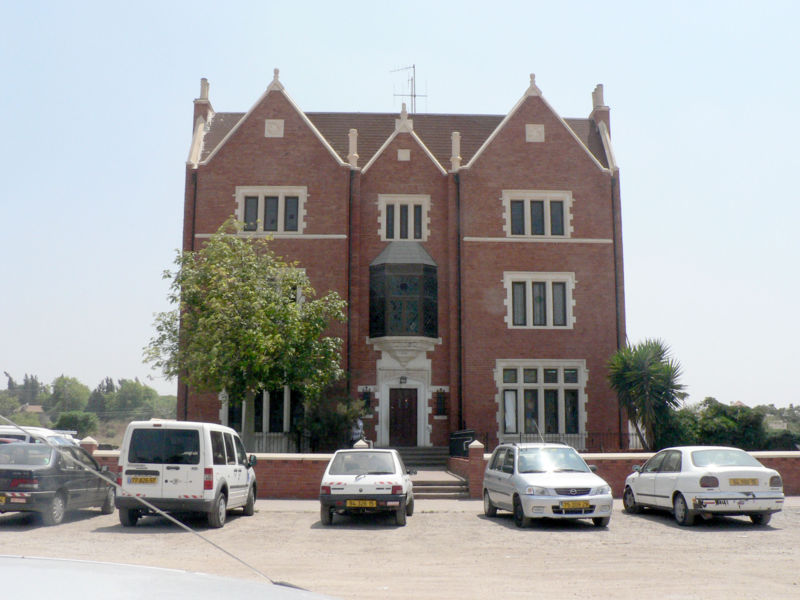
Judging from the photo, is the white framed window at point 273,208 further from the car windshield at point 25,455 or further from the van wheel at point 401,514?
the van wheel at point 401,514

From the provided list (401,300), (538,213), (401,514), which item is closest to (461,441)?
(401,300)

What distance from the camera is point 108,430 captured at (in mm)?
101250

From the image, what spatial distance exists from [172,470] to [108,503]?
11.3 ft

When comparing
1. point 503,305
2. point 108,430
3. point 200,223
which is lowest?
point 108,430

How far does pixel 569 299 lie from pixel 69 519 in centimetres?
1855

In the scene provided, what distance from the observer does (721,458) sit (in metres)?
14.5

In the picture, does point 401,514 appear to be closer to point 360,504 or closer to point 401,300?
point 360,504

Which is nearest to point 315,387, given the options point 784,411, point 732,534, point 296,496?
point 296,496

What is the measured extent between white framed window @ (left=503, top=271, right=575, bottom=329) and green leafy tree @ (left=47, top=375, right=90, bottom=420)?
278 feet

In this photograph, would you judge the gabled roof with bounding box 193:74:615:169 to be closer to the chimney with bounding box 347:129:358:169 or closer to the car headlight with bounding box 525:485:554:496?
the chimney with bounding box 347:129:358:169

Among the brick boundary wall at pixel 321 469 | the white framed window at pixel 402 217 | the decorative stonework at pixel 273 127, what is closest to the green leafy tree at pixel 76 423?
the decorative stonework at pixel 273 127

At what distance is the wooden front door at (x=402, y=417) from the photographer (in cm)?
2744

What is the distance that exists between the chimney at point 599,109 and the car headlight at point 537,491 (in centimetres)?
2086

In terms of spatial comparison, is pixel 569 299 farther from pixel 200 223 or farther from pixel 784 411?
pixel 784 411
